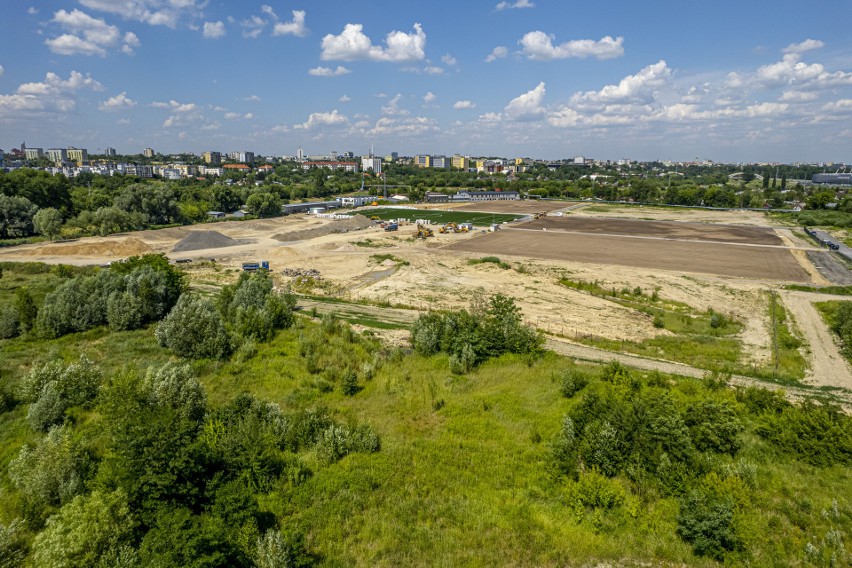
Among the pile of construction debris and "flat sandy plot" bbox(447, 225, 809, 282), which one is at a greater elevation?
"flat sandy plot" bbox(447, 225, 809, 282)

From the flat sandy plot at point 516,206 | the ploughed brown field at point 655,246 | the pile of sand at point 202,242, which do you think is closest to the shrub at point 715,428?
the ploughed brown field at point 655,246

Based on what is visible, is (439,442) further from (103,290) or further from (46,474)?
(103,290)

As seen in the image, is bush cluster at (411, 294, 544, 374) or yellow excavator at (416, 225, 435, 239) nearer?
bush cluster at (411, 294, 544, 374)

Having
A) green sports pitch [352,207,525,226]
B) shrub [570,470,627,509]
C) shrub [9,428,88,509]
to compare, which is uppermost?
green sports pitch [352,207,525,226]

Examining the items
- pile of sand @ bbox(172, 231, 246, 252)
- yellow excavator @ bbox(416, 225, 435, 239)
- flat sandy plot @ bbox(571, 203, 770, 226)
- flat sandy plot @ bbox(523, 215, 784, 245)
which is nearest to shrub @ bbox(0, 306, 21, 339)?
pile of sand @ bbox(172, 231, 246, 252)

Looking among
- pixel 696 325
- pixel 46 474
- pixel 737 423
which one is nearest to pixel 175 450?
pixel 46 474

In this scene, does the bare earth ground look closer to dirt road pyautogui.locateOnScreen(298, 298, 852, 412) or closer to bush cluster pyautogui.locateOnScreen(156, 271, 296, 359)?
dirt road pyautogui.locateOnScreen(298, 298, 852, 412)
